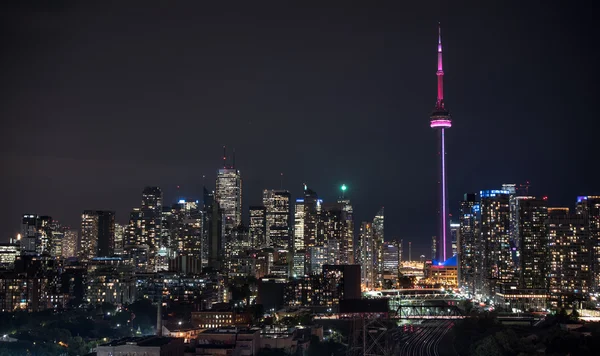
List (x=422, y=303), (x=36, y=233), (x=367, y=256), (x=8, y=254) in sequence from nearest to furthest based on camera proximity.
→ (x=422, y=303), (x=8, y=254), (x=36, y=233), (x=367, y=256)

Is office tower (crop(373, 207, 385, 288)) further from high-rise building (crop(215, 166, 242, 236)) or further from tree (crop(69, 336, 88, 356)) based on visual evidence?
tree (crop(69, 336, 88, 356))

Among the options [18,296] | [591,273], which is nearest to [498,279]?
[591,273]

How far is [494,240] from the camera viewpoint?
251 feet

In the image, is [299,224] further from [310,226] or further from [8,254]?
[8,254]

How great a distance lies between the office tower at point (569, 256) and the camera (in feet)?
217

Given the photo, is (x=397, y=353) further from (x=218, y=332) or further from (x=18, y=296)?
(x=18, y=296)

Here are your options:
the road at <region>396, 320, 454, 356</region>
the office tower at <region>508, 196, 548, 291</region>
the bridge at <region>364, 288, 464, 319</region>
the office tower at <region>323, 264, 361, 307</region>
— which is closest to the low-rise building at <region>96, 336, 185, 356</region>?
the road at <region>396, 320, 454, 356</region>

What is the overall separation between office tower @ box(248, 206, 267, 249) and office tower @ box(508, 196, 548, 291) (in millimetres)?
42910

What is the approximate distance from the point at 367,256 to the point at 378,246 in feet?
12.4

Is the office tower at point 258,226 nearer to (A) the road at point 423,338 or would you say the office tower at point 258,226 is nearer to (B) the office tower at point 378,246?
(B) the office tower at point 378,246

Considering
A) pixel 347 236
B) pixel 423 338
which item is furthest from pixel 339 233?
pixel 423 338

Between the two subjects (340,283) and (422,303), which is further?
(422,303)

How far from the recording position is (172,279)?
68.9 meters

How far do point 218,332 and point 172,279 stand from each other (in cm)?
2708
